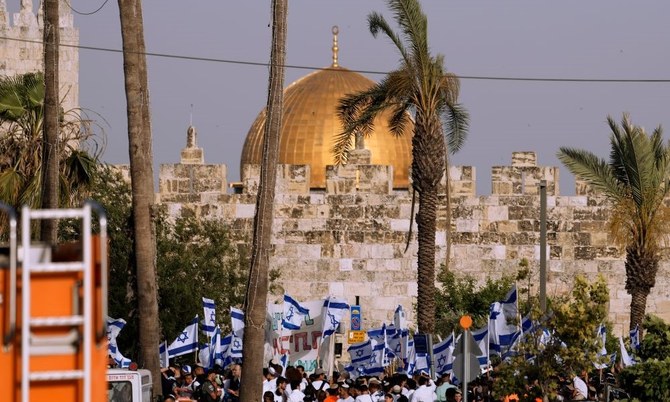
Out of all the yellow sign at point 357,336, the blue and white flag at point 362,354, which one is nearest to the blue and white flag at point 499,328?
the blue and white flag at point 362,354

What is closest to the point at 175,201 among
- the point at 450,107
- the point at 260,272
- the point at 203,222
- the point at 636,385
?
the point at 203,222

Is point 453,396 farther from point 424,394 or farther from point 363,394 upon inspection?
point 363,394

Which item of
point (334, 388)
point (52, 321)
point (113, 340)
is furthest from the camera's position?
point (113, 340)

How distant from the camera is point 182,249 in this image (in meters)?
28.7

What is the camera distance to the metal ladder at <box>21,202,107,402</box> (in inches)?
244

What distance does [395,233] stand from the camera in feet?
100

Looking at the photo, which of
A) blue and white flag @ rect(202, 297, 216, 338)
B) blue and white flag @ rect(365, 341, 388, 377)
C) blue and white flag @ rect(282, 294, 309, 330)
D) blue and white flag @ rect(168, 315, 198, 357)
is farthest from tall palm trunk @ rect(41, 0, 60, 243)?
blue and white flag @ rect(365, 341, 388, 377)

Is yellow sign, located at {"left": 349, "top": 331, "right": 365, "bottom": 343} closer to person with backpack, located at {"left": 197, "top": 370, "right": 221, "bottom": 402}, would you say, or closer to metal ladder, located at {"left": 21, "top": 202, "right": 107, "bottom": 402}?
person with backpack, located at {"left": 197, "top": 370, "right": 221, "bottom": 402}

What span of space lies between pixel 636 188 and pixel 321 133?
2217cm

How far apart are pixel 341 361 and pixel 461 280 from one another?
2.82 m

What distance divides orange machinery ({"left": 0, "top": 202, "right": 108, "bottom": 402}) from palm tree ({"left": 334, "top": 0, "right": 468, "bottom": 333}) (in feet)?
56.8

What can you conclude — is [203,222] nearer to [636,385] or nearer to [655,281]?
[655,281]

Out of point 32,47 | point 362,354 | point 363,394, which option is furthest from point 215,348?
point 32,47

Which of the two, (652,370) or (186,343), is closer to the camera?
(652,370)
